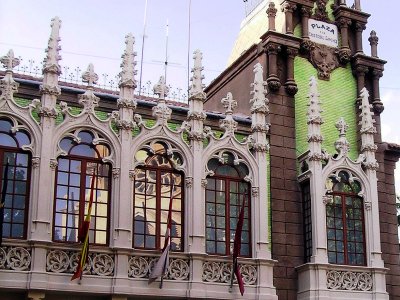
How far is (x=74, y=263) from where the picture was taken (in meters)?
22.6

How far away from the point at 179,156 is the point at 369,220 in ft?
23.7

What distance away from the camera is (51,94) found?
23.8m

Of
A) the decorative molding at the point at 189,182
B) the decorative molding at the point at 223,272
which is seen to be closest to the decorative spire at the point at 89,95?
the decorative molding at the point at 189,182

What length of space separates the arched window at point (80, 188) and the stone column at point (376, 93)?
1128 centimetres

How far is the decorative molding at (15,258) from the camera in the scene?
21844 mm

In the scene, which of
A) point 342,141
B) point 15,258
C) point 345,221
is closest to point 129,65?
point 15,258

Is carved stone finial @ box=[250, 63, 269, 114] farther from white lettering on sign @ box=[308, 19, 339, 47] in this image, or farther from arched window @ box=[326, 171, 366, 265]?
white lettering on sign @ box=[308, 19, 339, 47]

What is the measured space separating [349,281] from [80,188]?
9.61 m

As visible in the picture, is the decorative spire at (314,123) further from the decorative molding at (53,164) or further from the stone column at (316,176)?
the decorative molding at (53,164)

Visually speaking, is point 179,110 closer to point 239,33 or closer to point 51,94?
point 51,94

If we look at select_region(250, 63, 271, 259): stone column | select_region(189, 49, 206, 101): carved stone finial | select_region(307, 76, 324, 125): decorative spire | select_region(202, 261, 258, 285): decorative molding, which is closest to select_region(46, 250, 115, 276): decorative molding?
select_region(202, 261, 258, 285): decorative molding

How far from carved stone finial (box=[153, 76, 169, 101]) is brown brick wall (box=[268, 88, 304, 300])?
4.29 m

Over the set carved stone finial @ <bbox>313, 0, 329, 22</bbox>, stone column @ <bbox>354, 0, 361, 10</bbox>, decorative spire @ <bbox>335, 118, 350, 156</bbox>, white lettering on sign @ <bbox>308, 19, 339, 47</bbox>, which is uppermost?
stone column @ <bbox>354, 0, 361, 10</bbox>

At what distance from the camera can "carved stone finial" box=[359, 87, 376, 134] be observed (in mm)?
28094
